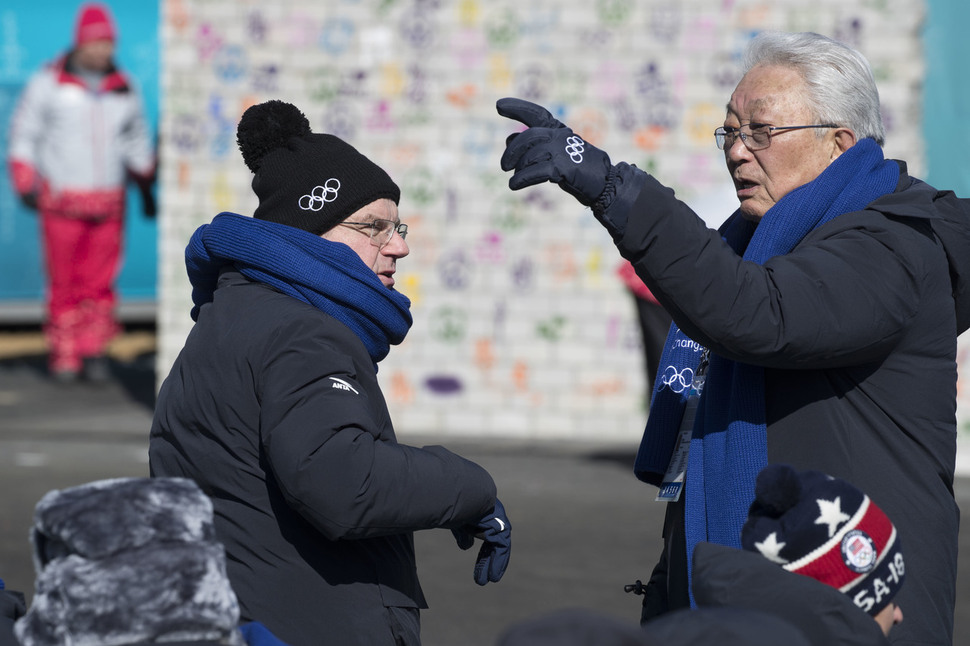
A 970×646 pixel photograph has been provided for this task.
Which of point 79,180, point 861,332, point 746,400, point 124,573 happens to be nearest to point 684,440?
point 746,400

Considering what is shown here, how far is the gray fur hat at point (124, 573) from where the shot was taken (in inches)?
71.5

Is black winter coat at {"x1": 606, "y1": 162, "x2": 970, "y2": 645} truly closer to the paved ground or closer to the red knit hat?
the paved ground

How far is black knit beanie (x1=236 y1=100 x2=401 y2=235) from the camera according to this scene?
9.07 feet

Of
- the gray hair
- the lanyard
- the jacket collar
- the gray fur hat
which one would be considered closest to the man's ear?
the gray hair

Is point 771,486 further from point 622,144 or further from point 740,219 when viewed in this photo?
point 622,144

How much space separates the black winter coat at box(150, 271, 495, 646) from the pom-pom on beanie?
0.73 m

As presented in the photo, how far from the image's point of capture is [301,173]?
2793mm

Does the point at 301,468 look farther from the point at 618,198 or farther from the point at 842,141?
the point at 842,141

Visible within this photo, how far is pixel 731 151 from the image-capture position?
273 centimetres

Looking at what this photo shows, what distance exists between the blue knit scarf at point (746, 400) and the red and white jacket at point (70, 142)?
9.16 meters

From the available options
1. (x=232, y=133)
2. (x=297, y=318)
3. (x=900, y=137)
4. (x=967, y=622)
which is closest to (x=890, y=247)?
(x=297, y=318)

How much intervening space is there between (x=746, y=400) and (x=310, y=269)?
0.88 m

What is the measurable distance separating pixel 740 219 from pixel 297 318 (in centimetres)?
101

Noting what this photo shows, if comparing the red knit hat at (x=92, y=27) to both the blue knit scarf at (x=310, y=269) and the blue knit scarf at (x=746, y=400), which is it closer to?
the blue knit scarf at (x=310, y=269)
